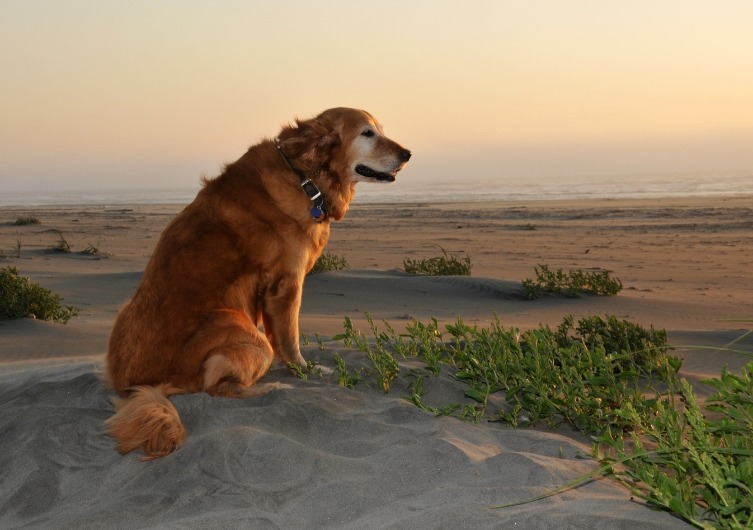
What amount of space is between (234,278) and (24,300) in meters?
3.93

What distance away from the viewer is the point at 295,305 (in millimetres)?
4906

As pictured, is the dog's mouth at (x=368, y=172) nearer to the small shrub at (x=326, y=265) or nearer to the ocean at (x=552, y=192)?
the small shrub at (x=326, y=265)

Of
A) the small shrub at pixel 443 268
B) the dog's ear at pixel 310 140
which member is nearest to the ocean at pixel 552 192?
the small shrub at pixel 443 268

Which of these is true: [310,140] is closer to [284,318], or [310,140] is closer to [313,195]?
Result: [313,195]

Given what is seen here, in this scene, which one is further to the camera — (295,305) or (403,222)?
(403,222)

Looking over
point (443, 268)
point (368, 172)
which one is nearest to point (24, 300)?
point (368, 172)

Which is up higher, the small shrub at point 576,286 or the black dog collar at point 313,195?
the black dog collar at point 313,195

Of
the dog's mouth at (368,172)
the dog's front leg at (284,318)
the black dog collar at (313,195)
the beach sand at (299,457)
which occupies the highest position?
the dog's mouth at (368,172)

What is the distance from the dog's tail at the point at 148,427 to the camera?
12.4 feet

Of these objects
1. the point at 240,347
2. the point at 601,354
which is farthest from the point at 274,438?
the point at 601,354

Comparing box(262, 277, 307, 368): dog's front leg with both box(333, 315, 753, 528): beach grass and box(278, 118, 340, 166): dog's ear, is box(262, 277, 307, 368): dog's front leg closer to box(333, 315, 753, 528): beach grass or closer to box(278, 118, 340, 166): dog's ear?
box(333, 315, 753, 528): beach grass

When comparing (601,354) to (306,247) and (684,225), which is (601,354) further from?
(684,225)

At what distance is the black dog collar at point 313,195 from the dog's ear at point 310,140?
8 centimetres

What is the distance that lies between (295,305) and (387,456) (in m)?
1.60
